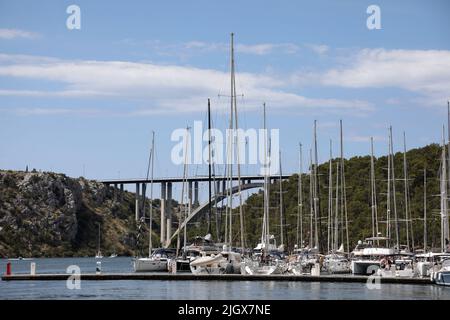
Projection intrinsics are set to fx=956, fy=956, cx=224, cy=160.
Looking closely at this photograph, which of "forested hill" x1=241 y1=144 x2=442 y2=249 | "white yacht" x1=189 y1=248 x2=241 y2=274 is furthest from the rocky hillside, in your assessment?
"white yacht" x1=189 y1=248 x2=241 y2=274

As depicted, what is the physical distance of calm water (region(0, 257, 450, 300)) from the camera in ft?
156

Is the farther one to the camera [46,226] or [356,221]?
[46,226]

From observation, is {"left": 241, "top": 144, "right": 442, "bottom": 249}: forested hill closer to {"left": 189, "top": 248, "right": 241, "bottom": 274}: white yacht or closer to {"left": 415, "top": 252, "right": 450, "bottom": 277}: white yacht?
{"left": 189, "top": 248, "right": 241, "bottom": 274}: white yacht

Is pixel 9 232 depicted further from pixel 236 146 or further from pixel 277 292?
pixel 277 292

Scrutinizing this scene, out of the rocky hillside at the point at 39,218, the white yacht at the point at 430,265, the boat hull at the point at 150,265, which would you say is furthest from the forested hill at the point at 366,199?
the rocky hillside at the point at 39,218

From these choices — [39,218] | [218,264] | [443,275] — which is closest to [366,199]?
[218,264]

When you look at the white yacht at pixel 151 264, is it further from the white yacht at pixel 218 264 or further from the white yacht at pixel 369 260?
the white yacht at pixel 369 260

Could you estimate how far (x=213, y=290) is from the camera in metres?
51.7

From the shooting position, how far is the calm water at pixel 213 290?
47.5 meters

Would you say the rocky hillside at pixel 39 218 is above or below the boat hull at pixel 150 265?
above

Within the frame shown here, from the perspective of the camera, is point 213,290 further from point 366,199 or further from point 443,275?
point 366,199
